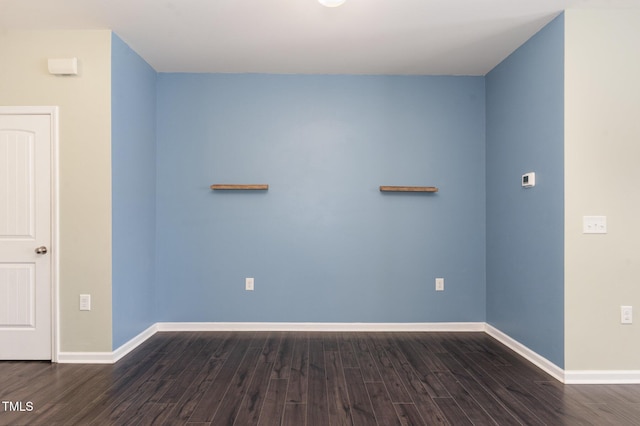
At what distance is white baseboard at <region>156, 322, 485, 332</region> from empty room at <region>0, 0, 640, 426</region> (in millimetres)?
22

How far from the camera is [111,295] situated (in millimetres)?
2988

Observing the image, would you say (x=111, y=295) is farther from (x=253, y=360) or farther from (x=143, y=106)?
(x=143, y=106)

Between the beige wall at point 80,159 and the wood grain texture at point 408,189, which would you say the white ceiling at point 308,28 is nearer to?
the beige wall at point 80,159

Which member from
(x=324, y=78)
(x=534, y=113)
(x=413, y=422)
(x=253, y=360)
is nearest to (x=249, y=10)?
(x=324, y=78)

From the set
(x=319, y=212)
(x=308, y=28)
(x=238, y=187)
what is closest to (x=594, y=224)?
(x=319, y=212)

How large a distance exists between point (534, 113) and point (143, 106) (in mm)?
3459

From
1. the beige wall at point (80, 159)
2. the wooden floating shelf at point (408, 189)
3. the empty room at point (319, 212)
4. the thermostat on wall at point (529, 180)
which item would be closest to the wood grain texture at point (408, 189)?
the wooden floating shelf at point (408, 189)

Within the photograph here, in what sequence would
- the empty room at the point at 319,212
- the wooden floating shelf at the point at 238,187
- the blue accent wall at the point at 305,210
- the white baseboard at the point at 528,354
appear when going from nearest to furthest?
the empty room at the point at 319,212 < the white baseboard at the point at 528,354 < the wooden floating shelf at the point at 238,187 < the blue accent wall at the point at 305,210

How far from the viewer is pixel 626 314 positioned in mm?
2611

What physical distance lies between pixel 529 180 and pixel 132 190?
3.40 m

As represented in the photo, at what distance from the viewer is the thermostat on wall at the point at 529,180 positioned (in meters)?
2.99

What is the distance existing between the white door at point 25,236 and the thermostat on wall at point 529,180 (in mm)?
3874

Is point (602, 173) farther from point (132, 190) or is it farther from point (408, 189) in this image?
point (132, 190)

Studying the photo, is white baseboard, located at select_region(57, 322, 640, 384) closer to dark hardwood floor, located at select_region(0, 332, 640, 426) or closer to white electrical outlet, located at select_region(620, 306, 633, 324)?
dark hardwood floor, located at select_region(0, 332, 640, 426)
